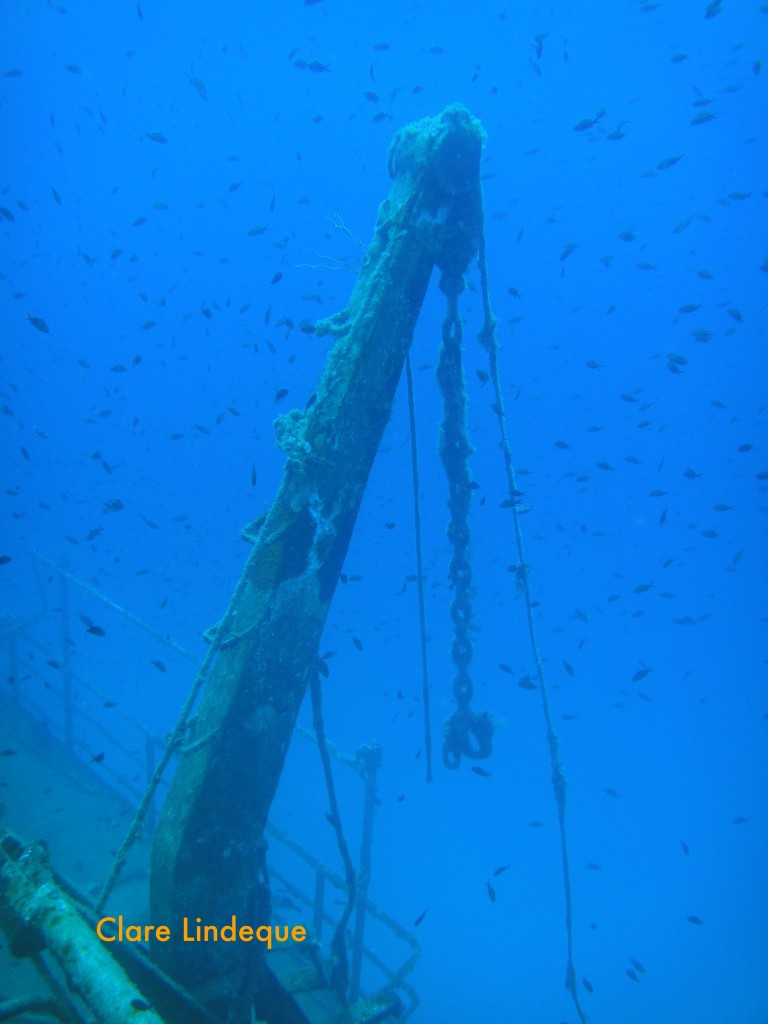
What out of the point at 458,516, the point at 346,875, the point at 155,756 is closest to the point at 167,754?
the point at 346,875

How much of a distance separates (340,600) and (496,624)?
19.9 meters

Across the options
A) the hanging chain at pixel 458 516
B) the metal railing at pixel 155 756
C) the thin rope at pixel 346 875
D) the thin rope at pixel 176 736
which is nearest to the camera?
the thin rope at pixel 176 736

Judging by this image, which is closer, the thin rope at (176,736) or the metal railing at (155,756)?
the thin rope at (176,736)

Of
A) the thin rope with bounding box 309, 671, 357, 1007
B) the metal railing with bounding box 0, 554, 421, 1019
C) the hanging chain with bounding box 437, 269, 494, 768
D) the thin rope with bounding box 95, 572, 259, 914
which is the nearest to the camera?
the thin rope with bounding box 95, 572, 259, 914

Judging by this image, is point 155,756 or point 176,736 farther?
point 155,756

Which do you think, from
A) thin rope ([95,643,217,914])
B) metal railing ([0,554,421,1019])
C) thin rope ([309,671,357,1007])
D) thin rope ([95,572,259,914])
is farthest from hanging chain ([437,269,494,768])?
thin rope ([95,643,217,914])

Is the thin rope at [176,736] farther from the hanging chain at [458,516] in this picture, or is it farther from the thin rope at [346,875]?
the hanging chain at [458,516]

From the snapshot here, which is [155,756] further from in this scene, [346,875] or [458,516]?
[458,516]

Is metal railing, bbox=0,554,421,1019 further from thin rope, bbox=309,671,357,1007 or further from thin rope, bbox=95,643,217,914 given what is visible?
thin rope, bbox=95,643,217,914

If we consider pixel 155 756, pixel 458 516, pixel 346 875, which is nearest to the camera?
pixel 346 875

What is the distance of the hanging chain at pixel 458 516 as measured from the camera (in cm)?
394

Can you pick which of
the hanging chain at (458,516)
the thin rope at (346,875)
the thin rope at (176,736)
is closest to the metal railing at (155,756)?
the thin rope at (346,875)

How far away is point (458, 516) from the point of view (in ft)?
13.7

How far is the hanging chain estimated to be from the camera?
394 cm
